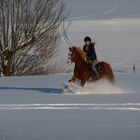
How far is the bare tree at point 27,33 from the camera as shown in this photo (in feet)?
77.7

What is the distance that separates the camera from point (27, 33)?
78.8 ft

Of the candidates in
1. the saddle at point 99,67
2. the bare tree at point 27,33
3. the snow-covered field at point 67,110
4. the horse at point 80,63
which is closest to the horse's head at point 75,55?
the horse at point 80,63

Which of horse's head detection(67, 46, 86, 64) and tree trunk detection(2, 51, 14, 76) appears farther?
tree trunk detection(2, 51, 14, 76)

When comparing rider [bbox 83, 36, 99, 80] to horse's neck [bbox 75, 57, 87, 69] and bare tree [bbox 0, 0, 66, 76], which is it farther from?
bare tree [bbox 0, 0, 66, 76]

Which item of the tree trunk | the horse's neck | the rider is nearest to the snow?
the rider

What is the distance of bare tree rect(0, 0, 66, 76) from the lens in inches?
933

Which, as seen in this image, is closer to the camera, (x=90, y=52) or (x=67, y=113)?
(x=67, y=113)

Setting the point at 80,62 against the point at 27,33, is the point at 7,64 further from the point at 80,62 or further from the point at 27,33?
the point at 80,62

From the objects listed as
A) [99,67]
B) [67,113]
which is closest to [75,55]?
[99,67]

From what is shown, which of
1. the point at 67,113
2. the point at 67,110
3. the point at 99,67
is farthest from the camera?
the point at 99,67

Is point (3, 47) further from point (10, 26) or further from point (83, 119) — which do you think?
point (83, 119)

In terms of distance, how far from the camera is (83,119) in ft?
32.1

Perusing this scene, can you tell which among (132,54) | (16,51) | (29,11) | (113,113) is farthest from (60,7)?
(113,113)

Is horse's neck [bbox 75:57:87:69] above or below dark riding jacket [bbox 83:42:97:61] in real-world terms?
below
